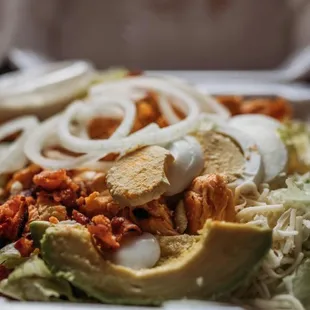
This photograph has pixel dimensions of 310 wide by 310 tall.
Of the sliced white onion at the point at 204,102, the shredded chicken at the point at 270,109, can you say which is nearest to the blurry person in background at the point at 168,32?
the shredded chicken at the point at 270,109

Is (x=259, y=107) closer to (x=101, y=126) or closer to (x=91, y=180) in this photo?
(x=101, y=126)

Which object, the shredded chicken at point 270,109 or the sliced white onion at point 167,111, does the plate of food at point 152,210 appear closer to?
the sliced white onion at point 167,111

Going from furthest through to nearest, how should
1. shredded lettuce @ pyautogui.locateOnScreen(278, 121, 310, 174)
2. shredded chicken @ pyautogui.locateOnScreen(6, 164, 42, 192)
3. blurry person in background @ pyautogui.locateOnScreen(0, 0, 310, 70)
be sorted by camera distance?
1. blurry person in background @ pyautogui.locateOnScreen(0, 0, 310, 70)
2. shredded lettuce @ pyautogui.locateOnScreen(278, 121, 310, 174)
3. shredded chicken @ pyautogui.locateOnScreen(6, 164, 42, 192)

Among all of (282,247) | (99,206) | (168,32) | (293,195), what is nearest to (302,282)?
(282,247)

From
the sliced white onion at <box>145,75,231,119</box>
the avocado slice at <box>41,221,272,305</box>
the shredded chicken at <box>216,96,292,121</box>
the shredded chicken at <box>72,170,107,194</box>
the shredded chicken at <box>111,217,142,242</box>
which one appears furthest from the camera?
the shredded chicken at <box>216,96,292,121</box>

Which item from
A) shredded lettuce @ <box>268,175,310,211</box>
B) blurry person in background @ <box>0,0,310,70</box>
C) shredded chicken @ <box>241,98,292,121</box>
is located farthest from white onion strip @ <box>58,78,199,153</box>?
blurry person in background @ <box>0,0,310,70</box>

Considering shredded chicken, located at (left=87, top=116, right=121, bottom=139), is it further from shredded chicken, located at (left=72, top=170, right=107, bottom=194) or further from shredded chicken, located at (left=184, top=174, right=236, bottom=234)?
shredded chicken, located at (left=184, top=174, right=236, bottom=234)
